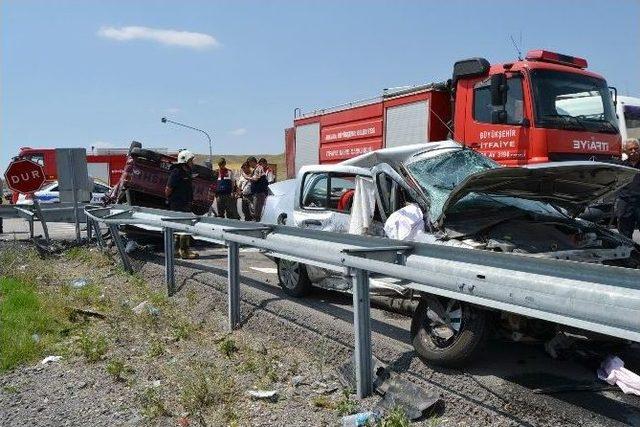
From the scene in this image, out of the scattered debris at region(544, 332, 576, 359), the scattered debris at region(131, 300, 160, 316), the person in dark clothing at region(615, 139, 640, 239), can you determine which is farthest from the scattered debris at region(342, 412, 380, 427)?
the person in dark clothing at region(615, 139, 640, 239)

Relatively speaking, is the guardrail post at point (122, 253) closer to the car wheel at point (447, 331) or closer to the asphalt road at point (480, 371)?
the asphalt road at point (480, 371)

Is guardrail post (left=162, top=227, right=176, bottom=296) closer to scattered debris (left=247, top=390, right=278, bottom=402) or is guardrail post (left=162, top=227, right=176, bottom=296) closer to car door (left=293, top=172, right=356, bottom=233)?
car door (left=293, top=172, right=356, bottom=233)

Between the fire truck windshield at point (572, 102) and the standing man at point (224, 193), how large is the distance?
6.91m

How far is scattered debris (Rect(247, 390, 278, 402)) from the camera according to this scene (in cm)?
458

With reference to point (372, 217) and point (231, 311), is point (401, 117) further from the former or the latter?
point (231, 311)

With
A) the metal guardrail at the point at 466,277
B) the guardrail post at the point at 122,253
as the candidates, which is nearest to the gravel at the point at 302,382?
the metal guardrail at the point at 466,277

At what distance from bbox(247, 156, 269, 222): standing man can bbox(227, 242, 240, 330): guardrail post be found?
8.43 meters

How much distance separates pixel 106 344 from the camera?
6.06 metres

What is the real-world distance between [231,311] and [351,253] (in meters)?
2.29

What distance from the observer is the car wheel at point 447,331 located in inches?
178

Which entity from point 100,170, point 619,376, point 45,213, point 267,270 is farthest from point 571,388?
point 100,170

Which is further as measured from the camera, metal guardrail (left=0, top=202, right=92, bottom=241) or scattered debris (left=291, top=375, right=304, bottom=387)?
metal guardrail (left=0, top=202, right=92, bottom=241)

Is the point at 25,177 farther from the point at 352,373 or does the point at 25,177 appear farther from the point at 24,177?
the point at 352,373

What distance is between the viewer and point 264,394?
4.60m
